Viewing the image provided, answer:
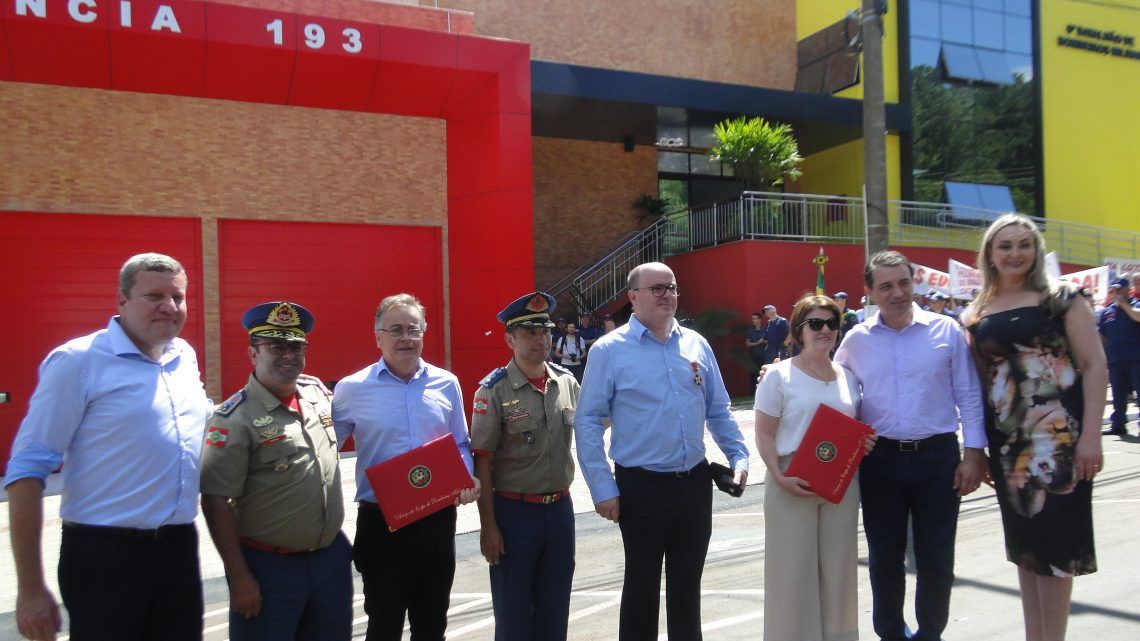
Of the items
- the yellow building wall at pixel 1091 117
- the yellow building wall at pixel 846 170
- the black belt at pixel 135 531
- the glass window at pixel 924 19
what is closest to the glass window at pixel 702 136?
the yellow building wall at pixel 846 170

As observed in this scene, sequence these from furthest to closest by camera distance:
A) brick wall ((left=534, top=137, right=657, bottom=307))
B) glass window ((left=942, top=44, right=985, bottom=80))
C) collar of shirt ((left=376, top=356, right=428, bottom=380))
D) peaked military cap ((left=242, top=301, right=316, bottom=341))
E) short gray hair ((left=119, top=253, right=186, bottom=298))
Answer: glass window ((left=942, top=44, right=985, bottom=80))
brick wall ((left=534, top=137, right=657, bottom=307))
collar of shirt ((left=376, top=356, right=428, bottom=380))
peaked military cap ((left=242, top=301, right=316, bottom=341))
short gray hair ((left=119, top=253, right=186, bottom=298))

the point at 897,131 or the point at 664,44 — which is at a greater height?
the point at 664,44

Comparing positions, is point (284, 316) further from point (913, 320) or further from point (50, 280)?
point (50, 280)

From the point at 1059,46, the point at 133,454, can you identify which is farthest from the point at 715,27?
the point at 133,454

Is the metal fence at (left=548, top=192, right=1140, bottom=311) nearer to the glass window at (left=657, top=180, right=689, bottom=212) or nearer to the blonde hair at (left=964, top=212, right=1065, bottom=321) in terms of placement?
the glass window at (left=657, top=180, right=689, bottom=212)

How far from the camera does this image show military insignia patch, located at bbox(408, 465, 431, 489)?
3678mm

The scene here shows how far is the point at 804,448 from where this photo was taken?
3982 mm

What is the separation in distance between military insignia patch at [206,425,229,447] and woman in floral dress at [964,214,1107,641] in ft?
11.0

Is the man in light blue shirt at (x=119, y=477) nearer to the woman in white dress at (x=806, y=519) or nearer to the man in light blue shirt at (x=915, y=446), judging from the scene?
the woman in white dress at (x=806, y=519)

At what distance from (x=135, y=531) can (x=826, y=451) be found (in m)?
2.88

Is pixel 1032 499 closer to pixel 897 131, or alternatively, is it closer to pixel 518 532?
pixel 518 532

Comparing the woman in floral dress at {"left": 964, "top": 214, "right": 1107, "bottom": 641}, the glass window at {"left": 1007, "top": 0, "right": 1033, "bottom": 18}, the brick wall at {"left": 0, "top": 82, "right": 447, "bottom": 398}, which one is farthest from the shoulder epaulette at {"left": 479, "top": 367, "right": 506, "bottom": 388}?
the glass window at {"left": 1007, "top": 0, "right": 1033, "bottom": 18}

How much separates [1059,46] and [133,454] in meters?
27.6

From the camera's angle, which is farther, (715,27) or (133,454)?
(715,27)
